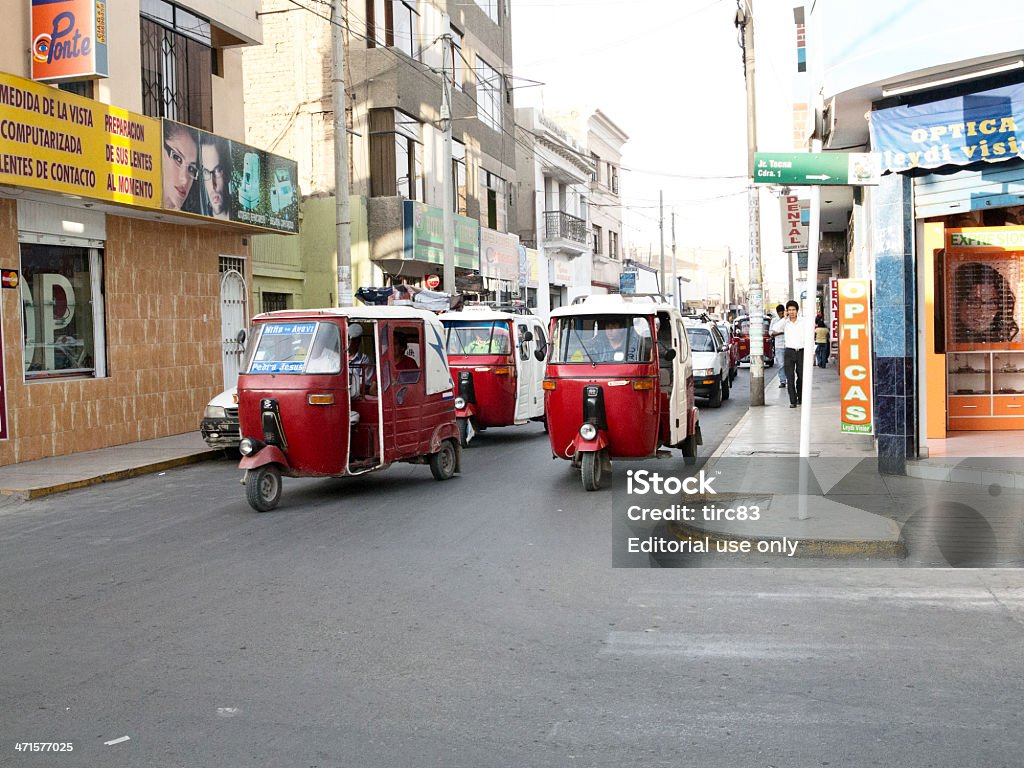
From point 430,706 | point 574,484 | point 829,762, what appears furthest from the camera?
point 574,484

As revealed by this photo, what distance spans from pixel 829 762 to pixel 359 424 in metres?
8.00

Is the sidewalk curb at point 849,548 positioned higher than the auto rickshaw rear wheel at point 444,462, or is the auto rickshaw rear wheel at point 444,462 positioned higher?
the auto rickshaw rear wheel at point 444,462

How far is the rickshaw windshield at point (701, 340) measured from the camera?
22609mm

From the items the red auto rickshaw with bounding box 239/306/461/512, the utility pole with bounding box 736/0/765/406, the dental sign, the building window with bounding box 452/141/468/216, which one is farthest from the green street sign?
the building window with bounding box 452/141/468/216

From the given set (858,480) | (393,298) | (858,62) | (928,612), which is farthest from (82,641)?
(393,298)

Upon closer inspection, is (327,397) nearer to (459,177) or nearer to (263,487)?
(263,487)

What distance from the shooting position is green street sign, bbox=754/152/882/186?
8.37 m

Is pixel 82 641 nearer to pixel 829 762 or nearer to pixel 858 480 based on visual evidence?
pixel 829 762

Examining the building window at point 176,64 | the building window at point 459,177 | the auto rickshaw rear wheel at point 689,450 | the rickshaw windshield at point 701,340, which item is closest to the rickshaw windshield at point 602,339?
the auto rickshaw rear wheel at point 689,450

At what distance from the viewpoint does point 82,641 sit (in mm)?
6156

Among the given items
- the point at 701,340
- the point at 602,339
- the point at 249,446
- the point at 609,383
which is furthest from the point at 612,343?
the point at 701,340

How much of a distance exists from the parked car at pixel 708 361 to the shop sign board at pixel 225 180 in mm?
8344

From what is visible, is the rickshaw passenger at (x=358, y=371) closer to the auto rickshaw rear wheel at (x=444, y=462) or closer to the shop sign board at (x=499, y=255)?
the auto rickshaw rear wheel at (x=444, y=462)

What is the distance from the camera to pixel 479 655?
225 inches
